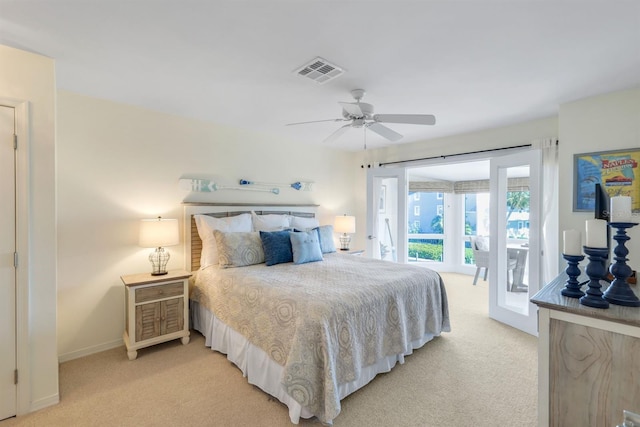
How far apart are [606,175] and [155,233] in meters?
4.37

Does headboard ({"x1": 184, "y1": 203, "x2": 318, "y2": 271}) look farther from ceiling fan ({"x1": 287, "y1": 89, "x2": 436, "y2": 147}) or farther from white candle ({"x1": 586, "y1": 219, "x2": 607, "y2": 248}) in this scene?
white candle ({"x1": 586, "y1": 219, "x2": 607, "y2": 248})

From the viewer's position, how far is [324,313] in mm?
1933

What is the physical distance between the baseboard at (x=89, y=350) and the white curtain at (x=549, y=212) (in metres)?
4.67

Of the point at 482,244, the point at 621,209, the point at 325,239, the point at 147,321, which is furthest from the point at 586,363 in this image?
the point at 482,244

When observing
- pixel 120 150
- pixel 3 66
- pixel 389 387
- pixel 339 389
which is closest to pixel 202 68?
pixel 3 66

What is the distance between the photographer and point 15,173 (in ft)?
6.45

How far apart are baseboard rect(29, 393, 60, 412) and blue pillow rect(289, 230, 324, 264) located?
2142mm

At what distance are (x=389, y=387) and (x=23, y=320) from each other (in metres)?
2.70

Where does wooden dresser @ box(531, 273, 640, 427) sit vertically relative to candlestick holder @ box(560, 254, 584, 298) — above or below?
below

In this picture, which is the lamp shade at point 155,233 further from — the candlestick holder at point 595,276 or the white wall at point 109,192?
the candlestick holder at point 595,276

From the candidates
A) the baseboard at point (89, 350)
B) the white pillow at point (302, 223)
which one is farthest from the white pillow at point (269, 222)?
the baseboard at point (89, 350)

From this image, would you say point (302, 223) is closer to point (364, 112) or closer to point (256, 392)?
point (364, 112)

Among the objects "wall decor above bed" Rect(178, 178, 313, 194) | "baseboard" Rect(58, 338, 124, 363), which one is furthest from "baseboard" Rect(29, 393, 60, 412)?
"wall decor above bed" Rect(178, 178, 313, 194)

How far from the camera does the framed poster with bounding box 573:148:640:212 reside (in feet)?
8.53
